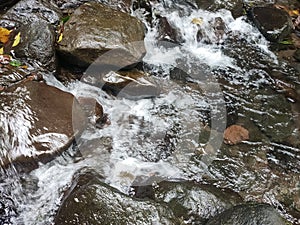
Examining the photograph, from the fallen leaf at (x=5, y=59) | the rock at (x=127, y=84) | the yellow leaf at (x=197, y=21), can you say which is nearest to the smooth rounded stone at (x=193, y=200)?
the rock at (x=127, y=84)

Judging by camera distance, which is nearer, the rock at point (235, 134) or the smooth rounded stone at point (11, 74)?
the smooth rounded stone at point (11, 74)

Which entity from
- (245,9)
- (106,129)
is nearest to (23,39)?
(106,129)

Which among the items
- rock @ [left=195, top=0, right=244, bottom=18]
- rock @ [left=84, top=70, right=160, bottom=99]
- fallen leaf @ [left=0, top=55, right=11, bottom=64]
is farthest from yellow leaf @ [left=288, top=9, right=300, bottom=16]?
fallen leaf @ [left=0, top=55, right=11, bottom=64]

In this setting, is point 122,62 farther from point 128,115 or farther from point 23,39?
point 23,39

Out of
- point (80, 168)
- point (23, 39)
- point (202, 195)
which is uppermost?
point (23, 39)

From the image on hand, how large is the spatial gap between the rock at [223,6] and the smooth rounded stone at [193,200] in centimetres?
435

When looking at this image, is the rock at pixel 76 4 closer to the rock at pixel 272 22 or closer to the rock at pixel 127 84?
the rock at pixel 127 84

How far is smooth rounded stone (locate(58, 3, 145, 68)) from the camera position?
462cm

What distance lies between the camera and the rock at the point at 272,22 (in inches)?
253

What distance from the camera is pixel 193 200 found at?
3.39 m

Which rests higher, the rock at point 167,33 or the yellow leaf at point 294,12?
the yellow leaf at point 294,12

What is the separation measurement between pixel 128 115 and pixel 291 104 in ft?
7.97

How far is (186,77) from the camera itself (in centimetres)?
538

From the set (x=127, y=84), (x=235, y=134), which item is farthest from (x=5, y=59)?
(x=235, y=134)
